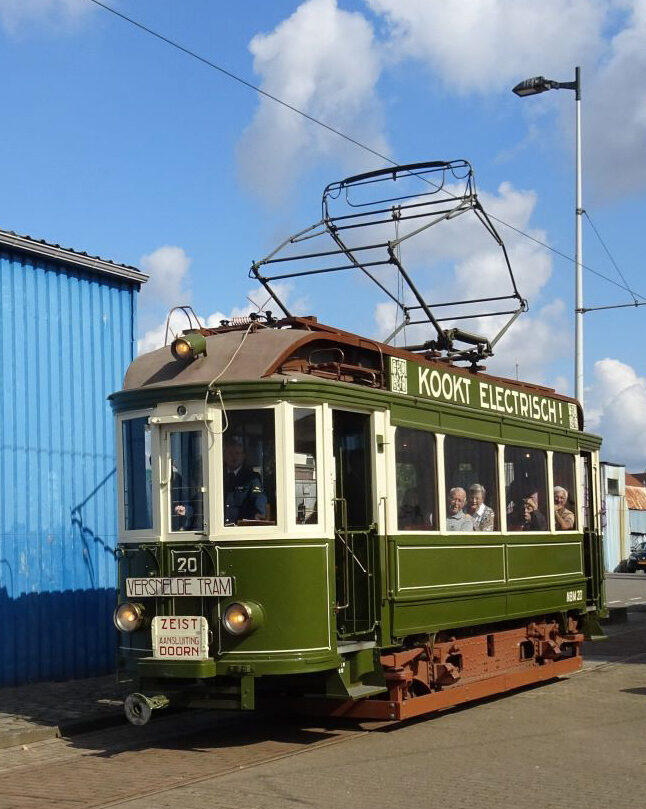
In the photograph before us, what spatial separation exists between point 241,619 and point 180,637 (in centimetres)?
54

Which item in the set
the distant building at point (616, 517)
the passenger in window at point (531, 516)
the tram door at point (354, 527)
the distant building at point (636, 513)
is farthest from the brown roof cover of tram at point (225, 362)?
the distant building at point (636, 513)

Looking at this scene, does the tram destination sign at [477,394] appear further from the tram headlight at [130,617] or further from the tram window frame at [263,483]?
the tram headlight at [130,617]

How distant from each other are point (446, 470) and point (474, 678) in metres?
2.13

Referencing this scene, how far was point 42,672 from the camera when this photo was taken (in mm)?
13328

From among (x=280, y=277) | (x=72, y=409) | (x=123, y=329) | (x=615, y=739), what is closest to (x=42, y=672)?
(x=72, y=409)

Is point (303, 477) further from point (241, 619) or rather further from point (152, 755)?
point (152, 755)

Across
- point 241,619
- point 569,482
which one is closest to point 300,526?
point 241,619

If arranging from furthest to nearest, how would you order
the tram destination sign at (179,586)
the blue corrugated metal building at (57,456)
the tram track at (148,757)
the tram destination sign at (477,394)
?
the blue corrugated metal building at (57,456) → the tram destination sign at (477,394) → the tram destination sign at (179,586) → the tram track at (148,757)

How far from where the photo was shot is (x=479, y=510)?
11.9 m

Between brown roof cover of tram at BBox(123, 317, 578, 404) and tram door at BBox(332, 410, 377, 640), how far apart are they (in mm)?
712

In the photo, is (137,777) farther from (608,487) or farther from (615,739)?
(608,487)

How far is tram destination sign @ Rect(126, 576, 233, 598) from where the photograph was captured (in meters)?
9.27

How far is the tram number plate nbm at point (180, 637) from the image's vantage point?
9.20m

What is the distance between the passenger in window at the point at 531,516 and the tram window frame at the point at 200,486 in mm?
4548
